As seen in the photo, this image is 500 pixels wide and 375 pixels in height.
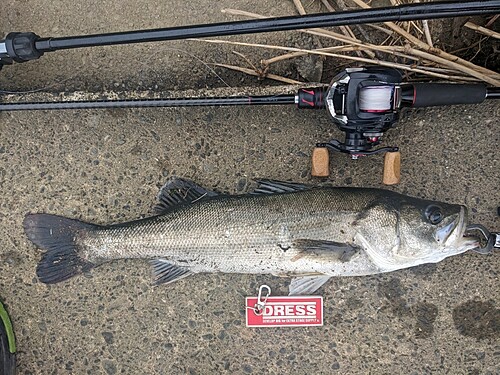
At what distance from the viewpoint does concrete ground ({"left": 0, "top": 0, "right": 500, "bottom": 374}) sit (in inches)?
117

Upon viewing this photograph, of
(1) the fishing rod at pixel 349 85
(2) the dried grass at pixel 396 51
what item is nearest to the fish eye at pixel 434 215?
(1) the fishing rod at pixel 349 85

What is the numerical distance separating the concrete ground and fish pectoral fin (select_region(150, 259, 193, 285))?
277mm

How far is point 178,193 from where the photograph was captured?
9.35 feet

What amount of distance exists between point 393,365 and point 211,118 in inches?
80.2

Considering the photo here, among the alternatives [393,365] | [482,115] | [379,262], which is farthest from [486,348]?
[482,115]

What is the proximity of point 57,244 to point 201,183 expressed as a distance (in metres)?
0.98

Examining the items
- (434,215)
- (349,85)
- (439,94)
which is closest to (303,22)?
(349,85)

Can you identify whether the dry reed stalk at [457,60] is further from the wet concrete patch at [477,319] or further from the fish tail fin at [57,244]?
the fish tail fin at [57,244]

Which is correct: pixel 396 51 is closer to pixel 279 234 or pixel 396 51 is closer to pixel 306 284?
pixel 279 234

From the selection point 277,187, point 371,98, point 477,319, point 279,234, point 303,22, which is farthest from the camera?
point 477,319

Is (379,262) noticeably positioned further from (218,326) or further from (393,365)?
(218,326)

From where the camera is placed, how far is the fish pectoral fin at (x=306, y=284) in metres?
2.86

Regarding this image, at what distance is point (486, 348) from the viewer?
119 inches

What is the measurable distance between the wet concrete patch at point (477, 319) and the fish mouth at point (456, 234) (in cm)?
69
